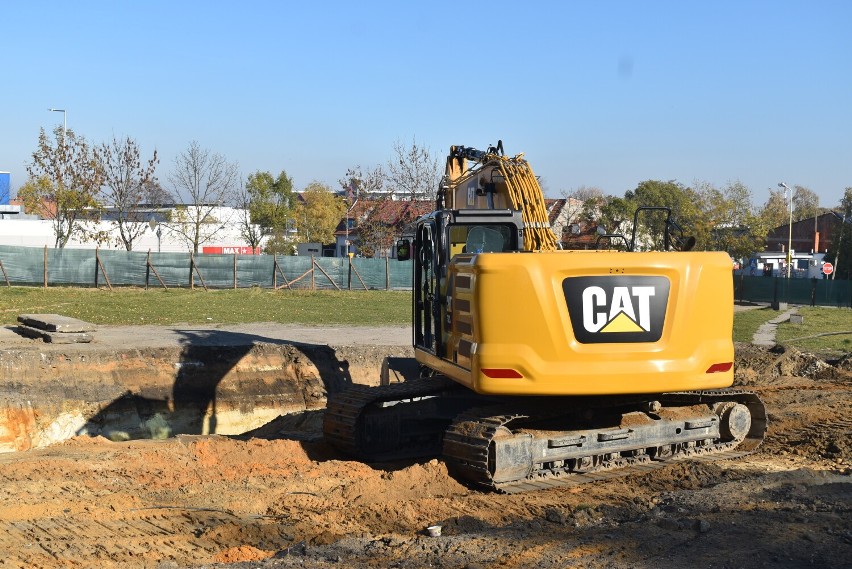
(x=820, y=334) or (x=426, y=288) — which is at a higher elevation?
(x=426, y=288)

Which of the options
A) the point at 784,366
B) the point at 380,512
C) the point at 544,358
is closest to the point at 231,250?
the point at 784,366

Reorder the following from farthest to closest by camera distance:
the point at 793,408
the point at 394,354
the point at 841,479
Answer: the point at 394,354, the point at 793,408, the point at 841,479

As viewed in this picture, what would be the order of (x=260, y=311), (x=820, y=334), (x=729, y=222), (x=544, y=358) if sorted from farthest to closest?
1. (x=729, y=222)
2. (x=260, y=311)
3. (x=820, y=334)
4. (x=544, y=358)

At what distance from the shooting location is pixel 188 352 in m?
16.4

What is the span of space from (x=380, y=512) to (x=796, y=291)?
4073 centimetres

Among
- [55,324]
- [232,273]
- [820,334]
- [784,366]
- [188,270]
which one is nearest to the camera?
[55,324]

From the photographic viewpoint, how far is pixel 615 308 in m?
9.11

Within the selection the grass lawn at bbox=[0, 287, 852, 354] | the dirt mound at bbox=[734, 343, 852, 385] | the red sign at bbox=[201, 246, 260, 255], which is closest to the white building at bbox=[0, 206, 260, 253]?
the red sign at bbox=[201, 246, 260, 255]

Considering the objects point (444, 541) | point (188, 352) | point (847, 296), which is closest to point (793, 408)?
point (444, 541)

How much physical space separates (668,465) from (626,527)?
10.5 feet

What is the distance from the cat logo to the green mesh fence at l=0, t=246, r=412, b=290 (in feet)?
106

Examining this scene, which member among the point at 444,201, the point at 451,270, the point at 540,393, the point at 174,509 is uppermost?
the point at 444,201

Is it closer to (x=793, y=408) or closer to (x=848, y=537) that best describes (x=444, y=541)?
(x=848, y=537)

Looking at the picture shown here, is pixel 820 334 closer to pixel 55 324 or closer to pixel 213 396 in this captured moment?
pixel 213 396
